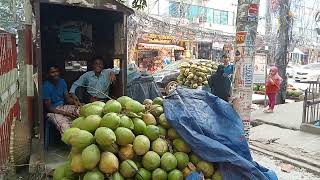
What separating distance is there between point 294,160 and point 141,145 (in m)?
3.99

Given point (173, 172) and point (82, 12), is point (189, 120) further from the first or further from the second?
point (82, 12)

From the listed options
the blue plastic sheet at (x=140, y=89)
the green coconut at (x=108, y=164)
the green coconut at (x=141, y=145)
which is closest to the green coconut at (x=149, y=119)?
the green coconut at (x=141, y=145)

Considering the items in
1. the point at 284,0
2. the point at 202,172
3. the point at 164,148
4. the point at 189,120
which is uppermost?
the point at 284,0

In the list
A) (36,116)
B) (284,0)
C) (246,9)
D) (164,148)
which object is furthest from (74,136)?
(284,0)

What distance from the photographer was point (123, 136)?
3291mm

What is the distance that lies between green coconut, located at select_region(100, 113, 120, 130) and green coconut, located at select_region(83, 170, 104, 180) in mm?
422

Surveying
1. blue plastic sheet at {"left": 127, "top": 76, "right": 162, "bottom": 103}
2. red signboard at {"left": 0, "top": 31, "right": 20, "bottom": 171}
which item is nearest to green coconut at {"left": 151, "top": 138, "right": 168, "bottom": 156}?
red signboard at {"left": 0, "top": 31, "right": 20, "bottom": 171}

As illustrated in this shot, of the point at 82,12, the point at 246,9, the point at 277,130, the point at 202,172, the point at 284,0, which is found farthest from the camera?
the point at 284,0

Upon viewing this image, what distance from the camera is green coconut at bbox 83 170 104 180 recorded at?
122 inches

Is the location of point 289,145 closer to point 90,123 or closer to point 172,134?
point 172,134

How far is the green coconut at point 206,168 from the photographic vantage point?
3.47 meters

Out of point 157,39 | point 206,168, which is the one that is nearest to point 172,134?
point 206,168

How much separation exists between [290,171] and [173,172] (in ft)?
10.5

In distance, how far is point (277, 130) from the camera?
829cm
